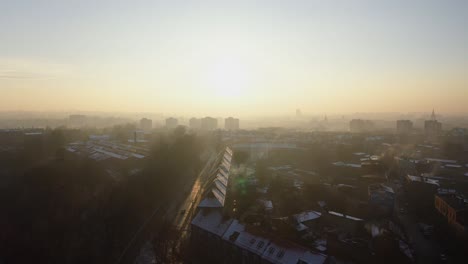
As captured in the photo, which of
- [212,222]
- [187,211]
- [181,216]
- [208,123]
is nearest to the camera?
[212,222]

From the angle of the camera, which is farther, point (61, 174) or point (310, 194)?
point (61, 174)

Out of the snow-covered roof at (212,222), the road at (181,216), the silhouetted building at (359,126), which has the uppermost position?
the silhouetted building at (359,126)

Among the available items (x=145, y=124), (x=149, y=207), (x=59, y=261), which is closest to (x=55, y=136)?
(x=149, y=207)

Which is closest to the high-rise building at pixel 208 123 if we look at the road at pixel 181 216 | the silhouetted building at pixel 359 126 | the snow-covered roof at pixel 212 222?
the silhouetted building at pixel 359 126

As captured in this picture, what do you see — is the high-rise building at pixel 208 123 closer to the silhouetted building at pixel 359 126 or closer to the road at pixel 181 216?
the silhouetted building at pixel 359 126

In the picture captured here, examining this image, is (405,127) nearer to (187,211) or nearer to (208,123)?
(208,123)

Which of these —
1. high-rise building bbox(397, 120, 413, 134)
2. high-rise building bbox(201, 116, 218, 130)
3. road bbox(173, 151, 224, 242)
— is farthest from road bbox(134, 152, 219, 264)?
high-rise building bbox(397, 120, 413, 134)

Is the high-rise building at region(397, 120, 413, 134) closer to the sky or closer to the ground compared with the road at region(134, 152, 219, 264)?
closer to the sky

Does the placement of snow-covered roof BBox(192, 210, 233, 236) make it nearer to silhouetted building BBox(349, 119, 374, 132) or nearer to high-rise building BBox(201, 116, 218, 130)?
high-rise building BBox(201, 116, 218, 130)

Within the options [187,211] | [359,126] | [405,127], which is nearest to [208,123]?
[359,126]

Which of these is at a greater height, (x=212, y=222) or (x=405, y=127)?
(x=405, y=127)

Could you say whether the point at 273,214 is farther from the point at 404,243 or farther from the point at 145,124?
the point at 145,124
